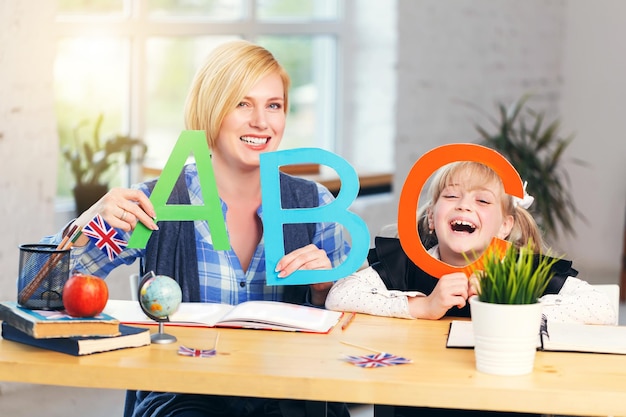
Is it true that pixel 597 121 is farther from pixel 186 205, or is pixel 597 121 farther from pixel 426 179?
pixel 186 205

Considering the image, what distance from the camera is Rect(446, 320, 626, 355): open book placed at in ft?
6.59

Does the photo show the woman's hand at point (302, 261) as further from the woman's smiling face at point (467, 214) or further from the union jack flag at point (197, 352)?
the union jack flag at point (197, 352)

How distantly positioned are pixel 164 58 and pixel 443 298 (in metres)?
2.91

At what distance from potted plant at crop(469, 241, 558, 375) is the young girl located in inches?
15.3

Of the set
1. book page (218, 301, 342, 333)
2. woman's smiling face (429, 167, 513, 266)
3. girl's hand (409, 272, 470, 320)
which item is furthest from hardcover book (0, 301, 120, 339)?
woman's smiling face (429, 167, 513, 266)

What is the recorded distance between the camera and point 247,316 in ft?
7.07

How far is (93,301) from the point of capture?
76.8 inches

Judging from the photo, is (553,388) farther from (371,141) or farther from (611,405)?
(371,141)

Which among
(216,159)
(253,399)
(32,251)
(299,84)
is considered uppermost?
(299,84)

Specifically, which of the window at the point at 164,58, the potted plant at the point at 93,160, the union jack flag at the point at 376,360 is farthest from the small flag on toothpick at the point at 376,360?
the window at the point at 164,58

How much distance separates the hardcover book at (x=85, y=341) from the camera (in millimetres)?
1915

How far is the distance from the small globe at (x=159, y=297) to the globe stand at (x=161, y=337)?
0.03 metres

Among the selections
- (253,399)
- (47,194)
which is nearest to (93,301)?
(253,399)

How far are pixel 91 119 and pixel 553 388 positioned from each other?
10.2ft
